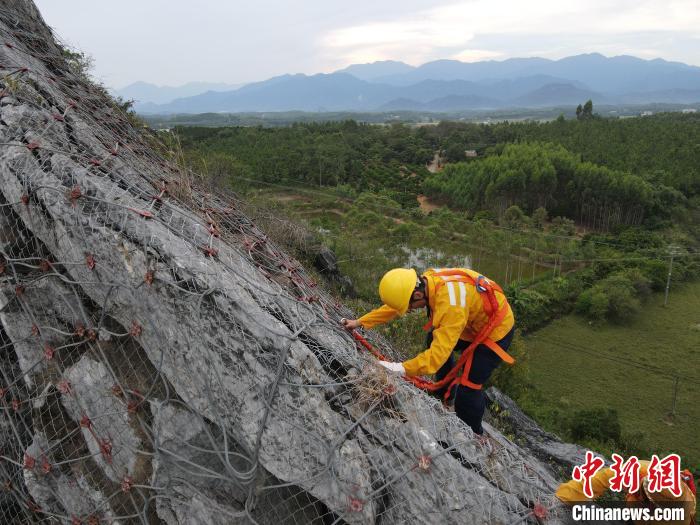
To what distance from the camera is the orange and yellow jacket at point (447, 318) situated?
325cm

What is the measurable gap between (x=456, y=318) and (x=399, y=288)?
47cm

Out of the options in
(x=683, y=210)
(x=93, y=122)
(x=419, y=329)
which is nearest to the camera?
(x=93, y=122)

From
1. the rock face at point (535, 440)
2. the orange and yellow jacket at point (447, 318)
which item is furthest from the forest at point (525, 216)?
the orange and yellow jacket at point (447, 318)

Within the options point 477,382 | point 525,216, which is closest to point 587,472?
point 477,382

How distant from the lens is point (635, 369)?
20.6 meters

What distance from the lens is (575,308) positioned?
84.7 ft

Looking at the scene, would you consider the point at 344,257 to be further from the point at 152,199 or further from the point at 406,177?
the point at 406,177

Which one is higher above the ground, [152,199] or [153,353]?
[152,199]

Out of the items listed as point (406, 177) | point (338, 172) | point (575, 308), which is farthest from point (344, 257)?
point (406, 177)

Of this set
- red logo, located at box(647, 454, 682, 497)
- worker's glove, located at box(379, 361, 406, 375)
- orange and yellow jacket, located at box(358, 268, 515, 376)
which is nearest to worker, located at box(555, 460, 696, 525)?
red logo, located at box(647, 454, 682, 497)

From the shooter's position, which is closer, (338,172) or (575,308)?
(575,308)

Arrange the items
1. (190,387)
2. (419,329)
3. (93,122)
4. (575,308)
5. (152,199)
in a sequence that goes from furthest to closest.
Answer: (575,308) → (419,329) → (93,122) → (152,199) → (190,387)

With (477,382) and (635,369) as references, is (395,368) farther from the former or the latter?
(635,369)

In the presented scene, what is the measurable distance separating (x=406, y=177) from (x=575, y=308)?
29.9m
